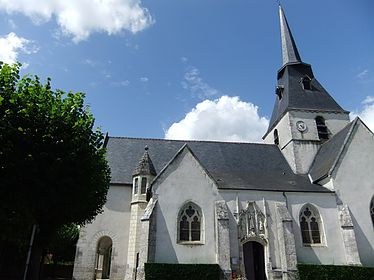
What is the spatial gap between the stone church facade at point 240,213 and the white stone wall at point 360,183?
7 cm

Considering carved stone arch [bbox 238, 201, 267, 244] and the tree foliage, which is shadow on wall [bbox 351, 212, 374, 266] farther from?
the tree foliage

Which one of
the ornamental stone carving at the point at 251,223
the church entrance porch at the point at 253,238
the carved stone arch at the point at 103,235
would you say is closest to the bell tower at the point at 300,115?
the ornamental stone carving at the point at 251,223

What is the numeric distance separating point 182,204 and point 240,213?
12.2 feet

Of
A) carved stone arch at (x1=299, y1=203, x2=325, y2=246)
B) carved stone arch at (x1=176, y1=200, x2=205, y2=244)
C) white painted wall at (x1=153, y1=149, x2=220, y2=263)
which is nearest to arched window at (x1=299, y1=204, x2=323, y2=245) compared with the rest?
carved stone arch at (x1=299, y1=203, x2=325, y2=246)

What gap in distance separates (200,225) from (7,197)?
1054cm

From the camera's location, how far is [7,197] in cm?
1143

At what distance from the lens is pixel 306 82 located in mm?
28578

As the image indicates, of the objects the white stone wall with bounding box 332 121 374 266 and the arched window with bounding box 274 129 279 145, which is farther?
the arched window with bounding box 274 129 279 145

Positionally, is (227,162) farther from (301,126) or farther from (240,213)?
(301,126)

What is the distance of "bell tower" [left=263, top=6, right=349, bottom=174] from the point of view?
2447cm

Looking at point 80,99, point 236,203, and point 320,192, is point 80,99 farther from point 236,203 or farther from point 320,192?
point 320,192

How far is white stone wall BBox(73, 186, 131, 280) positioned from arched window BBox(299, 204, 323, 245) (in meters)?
11.6

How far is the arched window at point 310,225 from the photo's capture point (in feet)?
62.3

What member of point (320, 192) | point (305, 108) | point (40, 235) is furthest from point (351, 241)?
point (40, 235)
